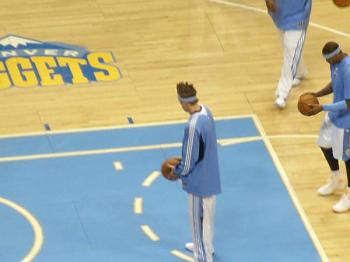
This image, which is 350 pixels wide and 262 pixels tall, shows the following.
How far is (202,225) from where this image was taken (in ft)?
36.7

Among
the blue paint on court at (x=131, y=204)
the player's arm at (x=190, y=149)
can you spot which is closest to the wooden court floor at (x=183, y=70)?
the blue paint on court at (x=131, y=204)

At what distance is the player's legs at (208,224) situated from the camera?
11031mm

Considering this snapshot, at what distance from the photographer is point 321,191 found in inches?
506

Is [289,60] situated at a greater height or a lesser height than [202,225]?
greater

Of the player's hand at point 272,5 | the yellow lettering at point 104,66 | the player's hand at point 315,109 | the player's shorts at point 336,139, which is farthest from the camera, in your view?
the yellow lettering at point 104,66

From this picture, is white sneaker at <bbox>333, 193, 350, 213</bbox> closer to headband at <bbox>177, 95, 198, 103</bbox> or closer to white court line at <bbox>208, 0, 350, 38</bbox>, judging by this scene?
headband at <bbox>177, 95, 198, 103</bbox>

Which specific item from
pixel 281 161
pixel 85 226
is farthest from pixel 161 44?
pixel 85 226

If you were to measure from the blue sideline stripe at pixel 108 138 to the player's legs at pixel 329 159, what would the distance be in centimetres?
171

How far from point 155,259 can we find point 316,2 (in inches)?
330

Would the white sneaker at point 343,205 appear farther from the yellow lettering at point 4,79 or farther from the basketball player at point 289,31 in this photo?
the yellow lettering at point 4,79

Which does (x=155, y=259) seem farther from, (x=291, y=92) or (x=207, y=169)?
(x=291, y=92)

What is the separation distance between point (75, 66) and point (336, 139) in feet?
17.5

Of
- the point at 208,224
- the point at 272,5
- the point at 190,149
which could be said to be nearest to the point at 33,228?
the point at 208,224

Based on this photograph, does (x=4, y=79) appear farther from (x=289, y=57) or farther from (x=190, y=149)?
(x=190, y=149)
